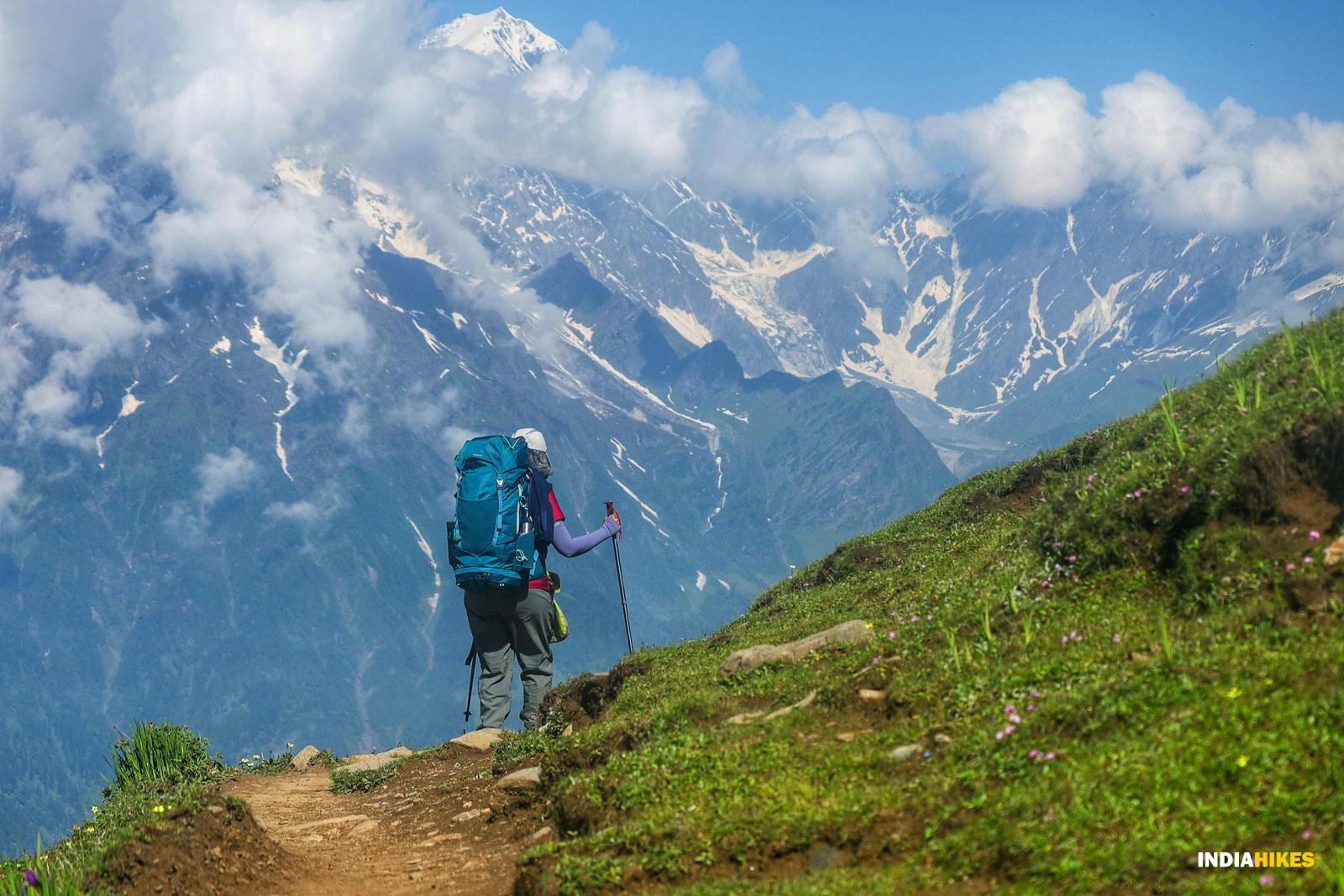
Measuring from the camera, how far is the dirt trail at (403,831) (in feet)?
39.6

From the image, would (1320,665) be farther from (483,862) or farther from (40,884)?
(40,884)

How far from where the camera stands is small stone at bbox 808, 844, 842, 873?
8477 millimetres

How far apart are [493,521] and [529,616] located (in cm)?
194

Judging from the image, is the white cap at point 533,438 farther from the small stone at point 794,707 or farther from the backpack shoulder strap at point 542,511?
the small stone at point 794,707

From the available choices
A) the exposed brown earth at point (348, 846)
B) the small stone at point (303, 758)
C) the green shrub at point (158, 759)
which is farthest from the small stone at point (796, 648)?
the small stone at point (303, 758)

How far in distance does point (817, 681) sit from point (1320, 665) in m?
5.21

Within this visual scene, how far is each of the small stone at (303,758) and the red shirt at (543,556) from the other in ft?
22.2

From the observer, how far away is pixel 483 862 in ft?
40.5

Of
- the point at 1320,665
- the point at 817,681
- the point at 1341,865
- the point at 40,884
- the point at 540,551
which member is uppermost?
the point at 540,551

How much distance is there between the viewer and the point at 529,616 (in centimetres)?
2019

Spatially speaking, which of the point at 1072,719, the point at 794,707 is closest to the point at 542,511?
the point at 794,707

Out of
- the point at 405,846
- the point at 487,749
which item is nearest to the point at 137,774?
the point at 487,749

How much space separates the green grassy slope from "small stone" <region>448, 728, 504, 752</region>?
557cm

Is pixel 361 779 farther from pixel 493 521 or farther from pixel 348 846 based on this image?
pixel 348 846
